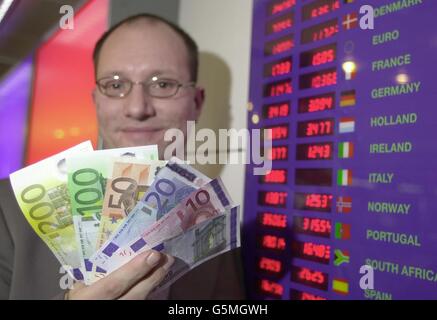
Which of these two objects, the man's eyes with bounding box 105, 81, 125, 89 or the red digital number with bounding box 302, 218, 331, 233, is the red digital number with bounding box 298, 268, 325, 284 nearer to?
the red digital number with bounding box 302, 218, 331, 233

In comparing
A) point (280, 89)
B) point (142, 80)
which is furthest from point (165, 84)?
point (280, 89)

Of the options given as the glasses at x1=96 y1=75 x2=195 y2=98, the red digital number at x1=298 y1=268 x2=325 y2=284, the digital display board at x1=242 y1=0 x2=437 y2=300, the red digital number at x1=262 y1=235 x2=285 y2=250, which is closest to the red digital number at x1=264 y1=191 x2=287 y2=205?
the digital display board at x1=242 y1=0 x2=437 y2=300

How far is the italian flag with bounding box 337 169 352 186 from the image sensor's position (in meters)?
0.97

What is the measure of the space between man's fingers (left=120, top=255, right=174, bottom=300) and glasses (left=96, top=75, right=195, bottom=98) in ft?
1.83

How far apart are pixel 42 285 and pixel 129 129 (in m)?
0.49

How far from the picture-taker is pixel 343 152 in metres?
0.99

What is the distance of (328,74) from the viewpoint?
1.04 meters

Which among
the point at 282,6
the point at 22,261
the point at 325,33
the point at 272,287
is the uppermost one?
the point at 282,6

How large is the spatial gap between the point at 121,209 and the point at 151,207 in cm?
8

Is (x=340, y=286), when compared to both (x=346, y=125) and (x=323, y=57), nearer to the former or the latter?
(x=346, y=125)

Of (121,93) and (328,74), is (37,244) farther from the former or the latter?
(328,74)

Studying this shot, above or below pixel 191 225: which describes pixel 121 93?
above

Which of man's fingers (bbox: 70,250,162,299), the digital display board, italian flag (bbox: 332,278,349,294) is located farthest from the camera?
italian flag (bbox: 332,278,349,294)
